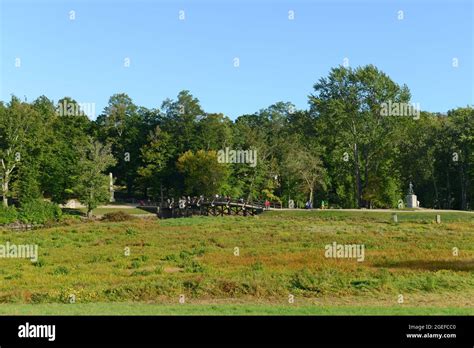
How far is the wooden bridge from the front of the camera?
63.9 m

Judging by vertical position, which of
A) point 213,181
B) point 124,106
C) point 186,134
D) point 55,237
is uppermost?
point 124,106

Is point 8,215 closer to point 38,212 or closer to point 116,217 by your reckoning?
point 38,212

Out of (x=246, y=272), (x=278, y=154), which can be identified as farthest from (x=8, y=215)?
(x=246, y=272)

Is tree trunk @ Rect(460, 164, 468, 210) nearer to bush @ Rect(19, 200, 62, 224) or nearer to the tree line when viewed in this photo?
the tree line

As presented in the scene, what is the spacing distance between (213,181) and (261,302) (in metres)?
56.1

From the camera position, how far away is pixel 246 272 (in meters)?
20.8

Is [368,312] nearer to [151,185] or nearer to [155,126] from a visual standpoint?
[151,185]

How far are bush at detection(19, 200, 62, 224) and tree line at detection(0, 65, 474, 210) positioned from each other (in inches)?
143

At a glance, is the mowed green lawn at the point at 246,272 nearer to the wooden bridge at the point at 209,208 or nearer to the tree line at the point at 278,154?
the wooden bridge at the point at 209,208

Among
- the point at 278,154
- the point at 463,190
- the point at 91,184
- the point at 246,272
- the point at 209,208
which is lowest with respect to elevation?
the point at 246,272

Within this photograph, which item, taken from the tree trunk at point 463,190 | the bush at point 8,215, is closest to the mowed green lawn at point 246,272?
the bush at point 8,215

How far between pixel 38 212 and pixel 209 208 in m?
20.2
